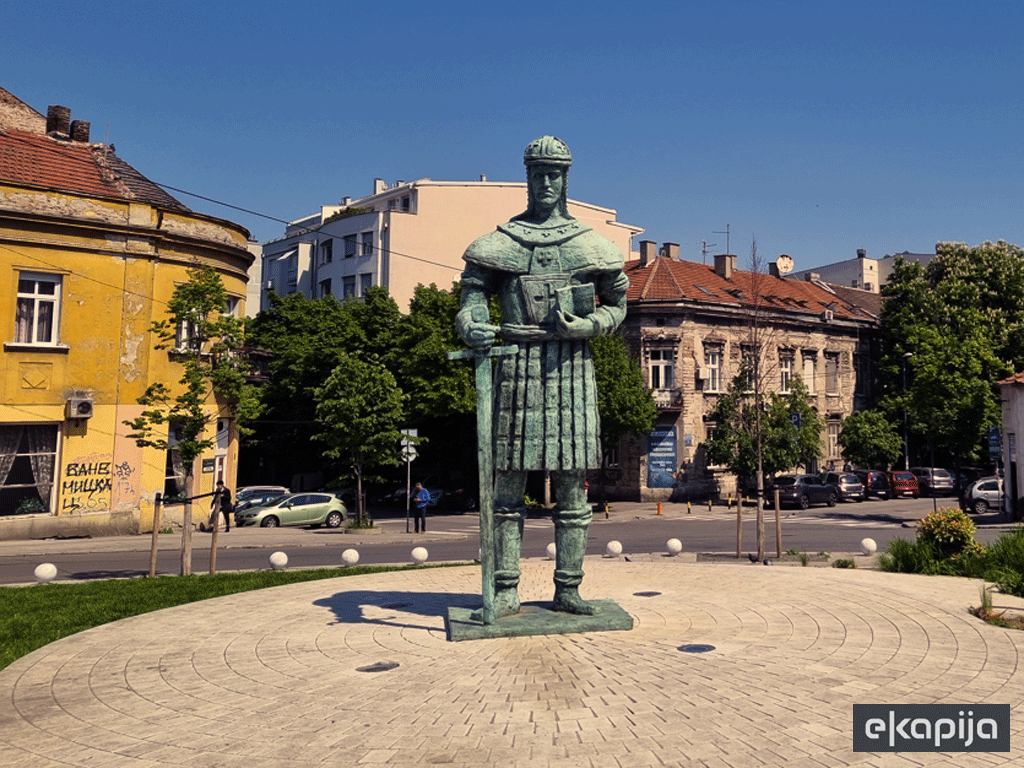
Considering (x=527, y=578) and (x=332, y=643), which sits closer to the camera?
(x=332, y=643)

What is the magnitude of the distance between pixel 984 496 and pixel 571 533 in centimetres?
2869

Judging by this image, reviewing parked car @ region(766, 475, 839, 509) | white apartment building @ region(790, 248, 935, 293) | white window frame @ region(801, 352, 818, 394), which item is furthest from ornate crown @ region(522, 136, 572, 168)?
white apartment building @ region(790, 248, 935, 293)

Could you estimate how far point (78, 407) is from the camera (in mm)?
22812

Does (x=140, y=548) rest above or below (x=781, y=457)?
below

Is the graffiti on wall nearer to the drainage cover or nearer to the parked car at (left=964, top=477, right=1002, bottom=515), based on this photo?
the drainage cover

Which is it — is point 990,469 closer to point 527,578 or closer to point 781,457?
point 781,457

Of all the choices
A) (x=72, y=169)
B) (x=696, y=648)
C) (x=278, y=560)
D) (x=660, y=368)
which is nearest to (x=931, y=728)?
(x=696, y=648)

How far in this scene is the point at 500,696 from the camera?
6000 millimetres

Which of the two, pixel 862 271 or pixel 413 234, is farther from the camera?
pixel 862 271

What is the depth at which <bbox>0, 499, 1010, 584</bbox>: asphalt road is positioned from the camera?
17875mm

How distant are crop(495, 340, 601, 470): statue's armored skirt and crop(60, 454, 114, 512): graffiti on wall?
63.5 feet

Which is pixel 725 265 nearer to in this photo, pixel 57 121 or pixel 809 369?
pixel 809 369

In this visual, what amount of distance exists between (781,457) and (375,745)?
34.0 m

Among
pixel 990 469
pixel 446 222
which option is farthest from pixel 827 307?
pixel 446 222
